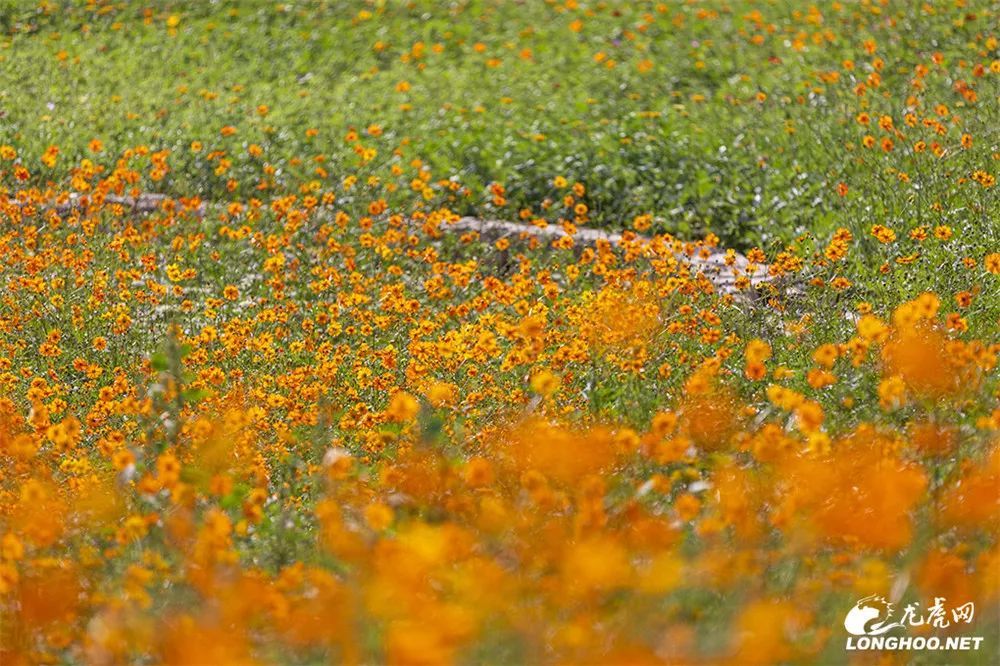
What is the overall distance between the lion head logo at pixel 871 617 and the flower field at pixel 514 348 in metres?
0.01

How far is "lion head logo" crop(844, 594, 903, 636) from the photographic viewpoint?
278cm

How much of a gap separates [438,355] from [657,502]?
60.7 inches

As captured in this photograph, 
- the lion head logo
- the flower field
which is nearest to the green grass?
the flower field

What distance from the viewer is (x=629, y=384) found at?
170 inches

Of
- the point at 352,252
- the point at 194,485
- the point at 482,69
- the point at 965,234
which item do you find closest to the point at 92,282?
the point at 352,252

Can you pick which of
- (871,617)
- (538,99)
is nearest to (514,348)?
(871,617)

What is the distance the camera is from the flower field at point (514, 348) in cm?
263

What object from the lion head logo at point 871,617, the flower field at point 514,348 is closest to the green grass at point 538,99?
the flower field at point 514,348

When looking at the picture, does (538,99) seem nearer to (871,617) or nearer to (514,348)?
(514,348)

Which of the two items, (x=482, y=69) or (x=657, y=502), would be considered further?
(x=482, y=69)

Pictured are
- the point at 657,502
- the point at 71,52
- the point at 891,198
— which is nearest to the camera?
the point at 657,502

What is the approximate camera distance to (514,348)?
4.54m

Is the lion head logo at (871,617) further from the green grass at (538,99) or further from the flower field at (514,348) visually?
the green grass at (538,99)

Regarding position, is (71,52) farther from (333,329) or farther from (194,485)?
(194,485)
